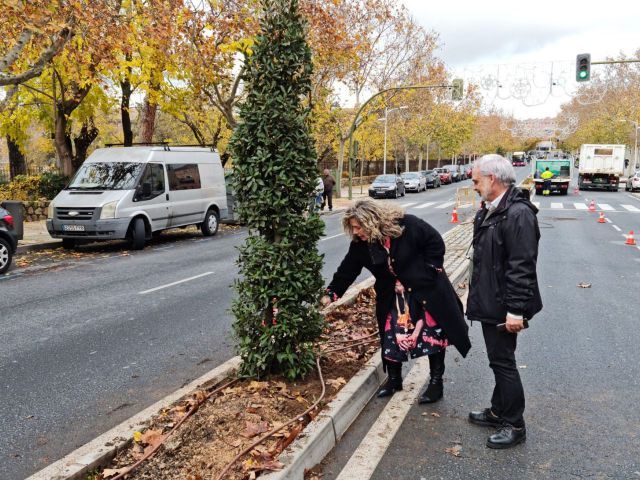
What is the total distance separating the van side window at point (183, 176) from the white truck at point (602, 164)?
31519 mm

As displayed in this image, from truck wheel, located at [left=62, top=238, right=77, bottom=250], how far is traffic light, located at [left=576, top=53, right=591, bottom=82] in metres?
18.3

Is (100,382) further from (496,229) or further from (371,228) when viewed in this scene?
(496,229)

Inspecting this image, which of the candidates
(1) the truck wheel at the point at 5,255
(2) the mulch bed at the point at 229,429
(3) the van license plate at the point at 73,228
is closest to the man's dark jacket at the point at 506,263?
(2) the mulch bed at the point at 229,429

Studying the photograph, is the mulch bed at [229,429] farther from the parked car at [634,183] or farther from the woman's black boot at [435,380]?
the parked car at [634,183]

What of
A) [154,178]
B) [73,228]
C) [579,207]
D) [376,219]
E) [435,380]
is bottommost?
[579,207]

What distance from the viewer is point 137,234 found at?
13266 millimetres

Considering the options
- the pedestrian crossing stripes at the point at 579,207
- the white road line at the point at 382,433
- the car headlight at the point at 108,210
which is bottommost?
the pedestrian crossing stripes at the point at 579,207

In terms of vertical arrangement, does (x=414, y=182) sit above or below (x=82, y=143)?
below

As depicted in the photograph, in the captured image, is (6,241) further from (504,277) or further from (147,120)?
(147,120)

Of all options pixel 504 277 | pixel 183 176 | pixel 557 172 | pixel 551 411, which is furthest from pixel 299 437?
pixel 557 172

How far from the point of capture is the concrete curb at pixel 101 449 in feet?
10.2

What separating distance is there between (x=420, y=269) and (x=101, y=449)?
2.42m

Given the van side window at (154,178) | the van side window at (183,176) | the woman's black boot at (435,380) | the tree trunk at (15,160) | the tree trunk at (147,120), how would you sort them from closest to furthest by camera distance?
the woman's black boot at (435,380)
the van side window at (154,178)
the van side window at (183,176)
the tree trunk at (147,120)
the tree trunk at (15,160)

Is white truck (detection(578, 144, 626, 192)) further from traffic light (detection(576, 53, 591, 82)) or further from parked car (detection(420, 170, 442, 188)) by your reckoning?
traffic light (detection(576, 53, 591, 82))
